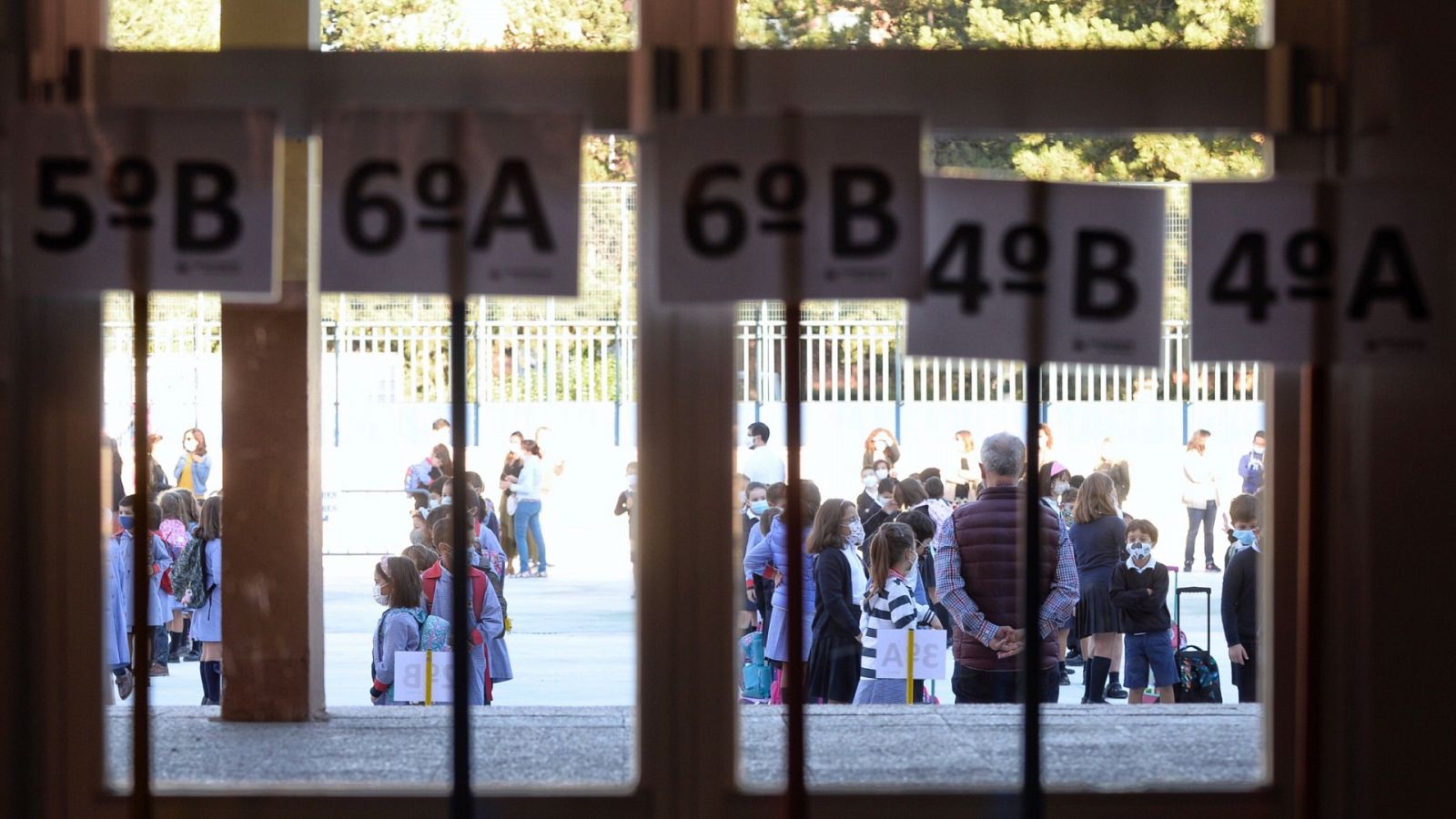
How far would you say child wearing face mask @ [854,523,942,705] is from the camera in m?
3.47

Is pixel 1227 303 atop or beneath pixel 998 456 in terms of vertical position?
atop

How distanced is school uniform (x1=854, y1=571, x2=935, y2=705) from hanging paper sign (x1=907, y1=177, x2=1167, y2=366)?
627 millimetres

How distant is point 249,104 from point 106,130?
12.5 inches

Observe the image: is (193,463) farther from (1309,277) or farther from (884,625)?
(1309,277)

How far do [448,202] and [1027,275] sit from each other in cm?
115

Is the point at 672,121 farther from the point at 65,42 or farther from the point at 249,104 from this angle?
the point at 65,42

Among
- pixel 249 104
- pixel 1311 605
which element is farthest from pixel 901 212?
pixel 249 104

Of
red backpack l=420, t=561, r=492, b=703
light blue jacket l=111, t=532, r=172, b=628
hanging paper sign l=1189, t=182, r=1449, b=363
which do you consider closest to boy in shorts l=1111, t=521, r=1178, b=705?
hanging paper sign l=1189, t=182, r=1449, b=363

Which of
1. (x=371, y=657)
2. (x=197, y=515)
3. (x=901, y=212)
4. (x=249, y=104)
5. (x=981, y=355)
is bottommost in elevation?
(x=371, y=657)

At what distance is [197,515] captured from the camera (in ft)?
11.1

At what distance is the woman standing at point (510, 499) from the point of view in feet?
11.3

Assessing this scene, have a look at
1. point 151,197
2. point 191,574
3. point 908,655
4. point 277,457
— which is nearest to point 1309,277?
point 908,655

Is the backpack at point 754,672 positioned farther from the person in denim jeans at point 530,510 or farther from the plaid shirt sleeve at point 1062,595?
the plaid shirt sleeve at point 1062,595

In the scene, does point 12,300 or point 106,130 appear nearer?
point 106,130
